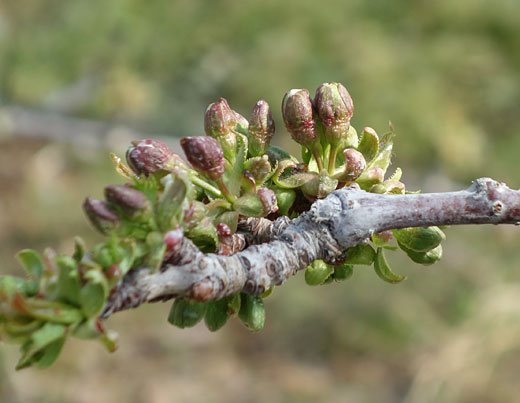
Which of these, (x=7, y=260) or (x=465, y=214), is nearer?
(x=465, y=214)

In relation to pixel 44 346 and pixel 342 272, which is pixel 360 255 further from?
pixel 44 346

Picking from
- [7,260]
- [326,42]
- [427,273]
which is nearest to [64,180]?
[7,260]

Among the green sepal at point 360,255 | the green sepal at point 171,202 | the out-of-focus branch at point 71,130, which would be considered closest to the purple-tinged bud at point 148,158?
the green sepal at point 171,202

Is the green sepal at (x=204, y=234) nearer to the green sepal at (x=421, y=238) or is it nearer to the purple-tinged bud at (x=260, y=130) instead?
the purple-tinged bud at (x=260, y=130)

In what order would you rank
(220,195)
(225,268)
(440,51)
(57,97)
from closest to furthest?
(225,268), (220,195), (57,97), (440,51)

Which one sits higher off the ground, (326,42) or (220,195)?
(220,195)

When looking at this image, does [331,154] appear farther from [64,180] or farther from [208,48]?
[64,180]

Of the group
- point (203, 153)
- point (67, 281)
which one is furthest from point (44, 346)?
point (203, 153)
